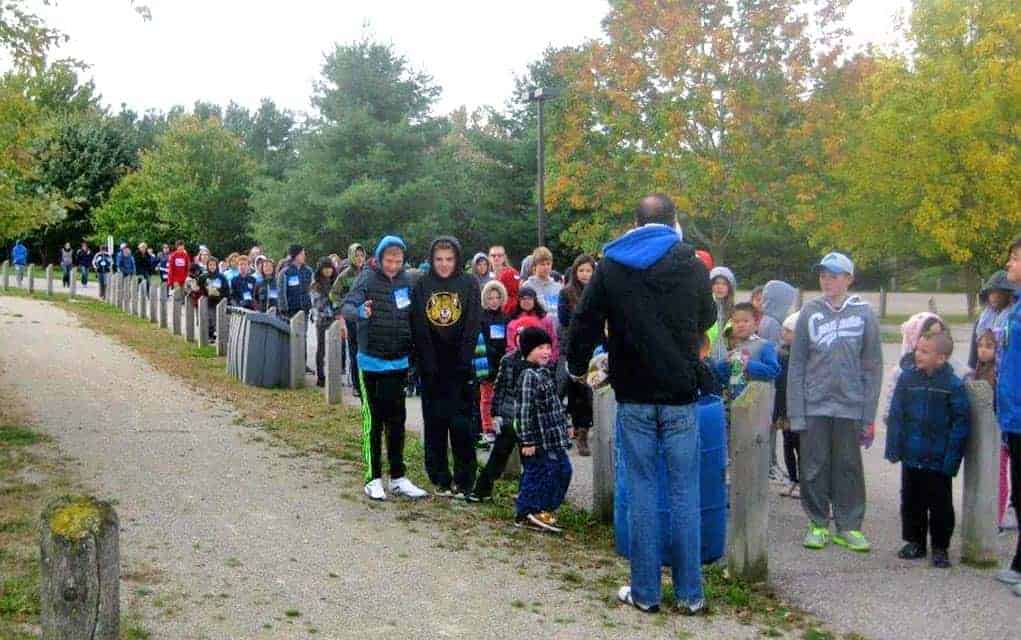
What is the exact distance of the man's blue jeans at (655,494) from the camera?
590cm

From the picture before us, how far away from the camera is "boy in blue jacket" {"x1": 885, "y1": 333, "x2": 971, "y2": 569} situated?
7039mm

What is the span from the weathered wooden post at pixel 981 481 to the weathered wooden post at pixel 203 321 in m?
15.9

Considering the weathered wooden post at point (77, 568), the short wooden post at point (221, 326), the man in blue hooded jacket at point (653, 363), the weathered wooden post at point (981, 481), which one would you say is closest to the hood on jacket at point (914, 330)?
the weathered wooden post at point (981, 481)

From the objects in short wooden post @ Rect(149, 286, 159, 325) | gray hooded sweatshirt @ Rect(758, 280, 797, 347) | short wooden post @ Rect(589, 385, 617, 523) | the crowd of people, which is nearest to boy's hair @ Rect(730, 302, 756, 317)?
the crowd of people

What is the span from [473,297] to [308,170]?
4227 cm

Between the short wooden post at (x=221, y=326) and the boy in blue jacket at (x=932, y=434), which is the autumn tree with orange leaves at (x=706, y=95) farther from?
the boy in blue jacket at (x=932, y=434)

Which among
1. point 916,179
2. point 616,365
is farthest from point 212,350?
point 916,179

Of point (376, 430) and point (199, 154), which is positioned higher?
point (199, 154)

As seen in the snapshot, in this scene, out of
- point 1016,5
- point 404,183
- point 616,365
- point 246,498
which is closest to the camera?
point 616,365

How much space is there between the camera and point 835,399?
738 cm

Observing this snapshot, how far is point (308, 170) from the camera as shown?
163 feet

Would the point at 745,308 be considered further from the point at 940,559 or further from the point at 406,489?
the point at 406,489

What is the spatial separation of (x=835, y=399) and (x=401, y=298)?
318 centimetres

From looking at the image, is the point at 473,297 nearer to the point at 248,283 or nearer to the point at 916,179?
the point at 248,283
